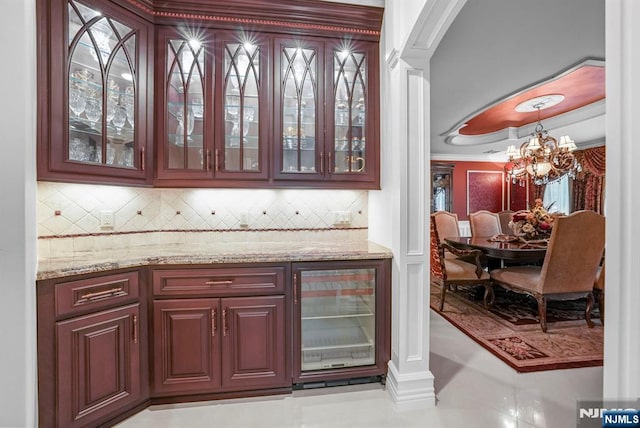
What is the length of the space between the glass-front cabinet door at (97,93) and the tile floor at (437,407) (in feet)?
5.14

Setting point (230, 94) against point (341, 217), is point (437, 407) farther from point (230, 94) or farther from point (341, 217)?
point (230, 94)

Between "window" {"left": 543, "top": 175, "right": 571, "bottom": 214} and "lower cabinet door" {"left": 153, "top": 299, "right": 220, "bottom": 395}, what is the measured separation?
7473mm

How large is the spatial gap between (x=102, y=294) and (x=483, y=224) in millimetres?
4934

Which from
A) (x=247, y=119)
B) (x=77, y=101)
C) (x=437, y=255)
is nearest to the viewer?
(x=77, y=101)

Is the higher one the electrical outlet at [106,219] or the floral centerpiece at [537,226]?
the electrical outlet at [106,219]

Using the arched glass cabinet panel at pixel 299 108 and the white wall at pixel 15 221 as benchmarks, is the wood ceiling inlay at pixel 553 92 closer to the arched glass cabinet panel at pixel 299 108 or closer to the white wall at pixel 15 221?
the arched glass cabinet panel at pixel 299 108

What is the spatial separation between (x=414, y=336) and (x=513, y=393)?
0.81 metres

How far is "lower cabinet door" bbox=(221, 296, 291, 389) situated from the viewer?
1.94 metres

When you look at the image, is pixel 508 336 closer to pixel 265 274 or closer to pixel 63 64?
pixel 265 274

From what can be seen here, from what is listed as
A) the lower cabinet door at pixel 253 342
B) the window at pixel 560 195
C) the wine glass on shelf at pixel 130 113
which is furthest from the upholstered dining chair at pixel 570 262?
the window at pixel 560 195

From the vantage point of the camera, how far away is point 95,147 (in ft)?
6.08

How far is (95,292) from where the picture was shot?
5.39 ft

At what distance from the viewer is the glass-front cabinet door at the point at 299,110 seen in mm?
2250

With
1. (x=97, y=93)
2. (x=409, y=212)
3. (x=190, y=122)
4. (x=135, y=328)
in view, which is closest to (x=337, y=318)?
(x=409, y=212)
